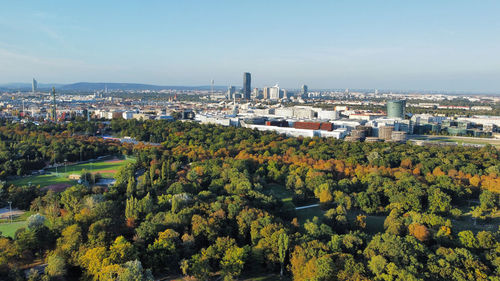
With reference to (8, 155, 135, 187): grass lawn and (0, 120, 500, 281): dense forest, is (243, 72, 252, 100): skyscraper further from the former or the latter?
(0, 120, 500, 281): dense forest

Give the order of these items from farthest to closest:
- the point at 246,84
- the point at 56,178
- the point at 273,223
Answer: the point at 246,84 < the point at 56,178 < the point at 273,223

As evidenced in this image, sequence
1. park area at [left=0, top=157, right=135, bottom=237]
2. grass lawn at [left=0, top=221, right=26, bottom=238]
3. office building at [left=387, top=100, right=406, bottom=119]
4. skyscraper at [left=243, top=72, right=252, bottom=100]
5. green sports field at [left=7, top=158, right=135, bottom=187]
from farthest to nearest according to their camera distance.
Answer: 1. skyscraper at [left=243, top=72, right=252, bottom=100]
2. office building at [left=387, top=100, right=406, bottom=119]
3. green sports field at [left=7, top=158, right=135, bottom=187]
4. park area at [left=0, top=157, right=135, bottom=237]
5. grass lawn at [left=0, top=221, right=26, bottom=238]

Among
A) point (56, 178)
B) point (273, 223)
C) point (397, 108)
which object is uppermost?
point (397, 108)

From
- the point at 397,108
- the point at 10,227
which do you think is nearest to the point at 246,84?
the point at 397,108

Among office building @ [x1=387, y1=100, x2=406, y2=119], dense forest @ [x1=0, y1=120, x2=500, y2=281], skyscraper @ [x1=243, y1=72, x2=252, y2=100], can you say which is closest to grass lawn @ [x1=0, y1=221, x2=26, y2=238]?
dense forest @ [x1=0, y1=120, x2=500, y2=281]

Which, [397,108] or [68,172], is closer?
[68,172]

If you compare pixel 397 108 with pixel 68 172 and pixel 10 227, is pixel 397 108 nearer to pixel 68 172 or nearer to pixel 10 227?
pixel 68 172

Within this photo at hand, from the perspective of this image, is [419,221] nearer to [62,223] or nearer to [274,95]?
[62,223]
